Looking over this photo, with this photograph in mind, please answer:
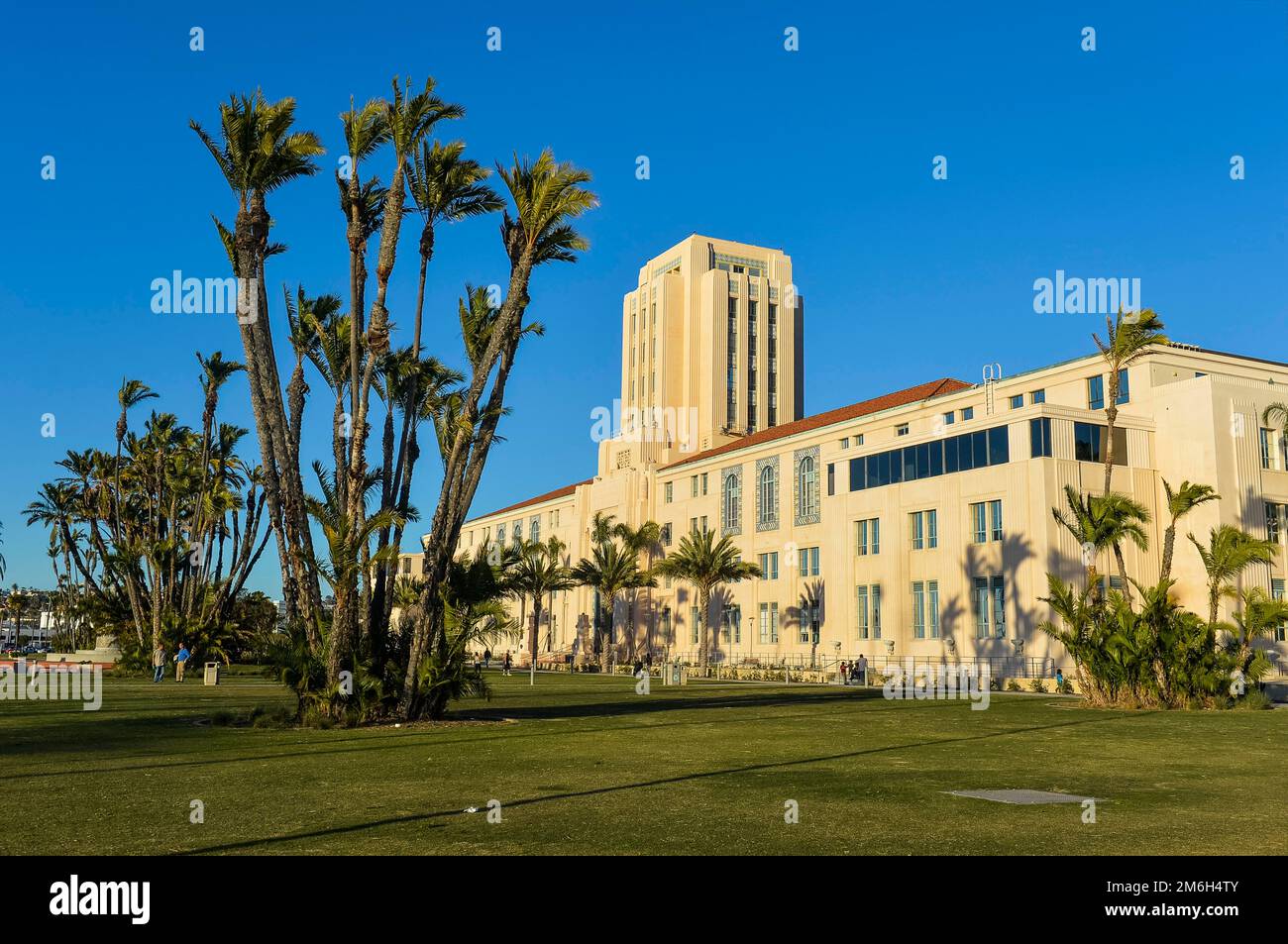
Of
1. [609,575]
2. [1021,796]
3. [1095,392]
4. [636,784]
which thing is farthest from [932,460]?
[636,784]

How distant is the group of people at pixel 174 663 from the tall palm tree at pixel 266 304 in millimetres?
25965

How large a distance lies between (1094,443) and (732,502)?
31273 mm

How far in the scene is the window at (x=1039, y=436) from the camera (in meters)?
48.3

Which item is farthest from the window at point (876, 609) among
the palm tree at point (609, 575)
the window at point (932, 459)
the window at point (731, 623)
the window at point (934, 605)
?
the palm tree at point (609, 575)

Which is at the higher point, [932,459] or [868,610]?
[932,459]

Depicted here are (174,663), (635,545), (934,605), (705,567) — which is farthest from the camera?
(635,545)

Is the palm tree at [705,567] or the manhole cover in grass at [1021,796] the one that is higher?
the palm tree at [705,567]

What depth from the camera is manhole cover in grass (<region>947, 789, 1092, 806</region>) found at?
11512mm

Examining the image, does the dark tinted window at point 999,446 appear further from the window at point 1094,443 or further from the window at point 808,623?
the window at point 808,623

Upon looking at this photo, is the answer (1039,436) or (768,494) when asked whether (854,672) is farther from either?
(768,494)

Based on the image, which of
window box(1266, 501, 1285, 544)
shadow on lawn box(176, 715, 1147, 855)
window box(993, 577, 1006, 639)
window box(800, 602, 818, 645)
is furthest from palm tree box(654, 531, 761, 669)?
shadow on lawn box(176, 715, 1147, 855)

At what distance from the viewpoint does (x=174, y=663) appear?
50.5 meters

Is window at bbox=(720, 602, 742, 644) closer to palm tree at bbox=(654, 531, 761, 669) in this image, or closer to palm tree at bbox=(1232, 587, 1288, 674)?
palm tree at bbox=(654, 531, 761, 669)
